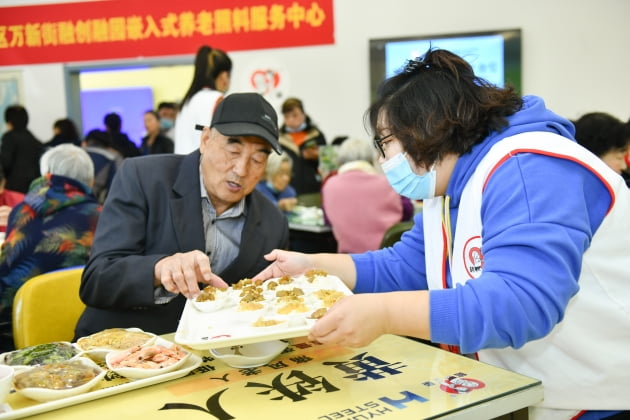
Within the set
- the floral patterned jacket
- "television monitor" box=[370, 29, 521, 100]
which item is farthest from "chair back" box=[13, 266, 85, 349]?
"television monitor" box=[370, 29, 521, 100]

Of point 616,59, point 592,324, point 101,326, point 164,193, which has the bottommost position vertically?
point 101,326

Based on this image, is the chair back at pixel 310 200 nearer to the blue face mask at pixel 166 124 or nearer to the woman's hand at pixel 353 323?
the blue face mask at pixel 166 124

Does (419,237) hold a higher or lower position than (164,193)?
lower

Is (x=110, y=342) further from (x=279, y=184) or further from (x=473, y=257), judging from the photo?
(x=279, y=184)

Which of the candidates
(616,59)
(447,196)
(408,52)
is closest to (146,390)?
(447,196)

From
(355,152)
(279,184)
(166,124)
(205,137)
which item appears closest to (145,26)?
(166,124)

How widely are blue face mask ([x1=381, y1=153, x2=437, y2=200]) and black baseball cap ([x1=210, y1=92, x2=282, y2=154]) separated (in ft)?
1.66

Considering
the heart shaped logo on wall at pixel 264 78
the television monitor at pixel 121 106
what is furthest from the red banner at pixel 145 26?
the television monitor at pixel 121 106

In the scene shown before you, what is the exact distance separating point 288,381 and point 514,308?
1.48 ft

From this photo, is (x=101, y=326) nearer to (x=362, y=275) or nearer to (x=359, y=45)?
(x=362, y=275)

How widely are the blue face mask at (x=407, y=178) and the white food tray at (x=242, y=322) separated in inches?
10.8

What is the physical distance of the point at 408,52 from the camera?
6348mm

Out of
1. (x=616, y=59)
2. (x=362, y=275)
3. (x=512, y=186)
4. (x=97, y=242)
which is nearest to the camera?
(x=512, y=186)

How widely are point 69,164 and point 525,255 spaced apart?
2.15 metres
